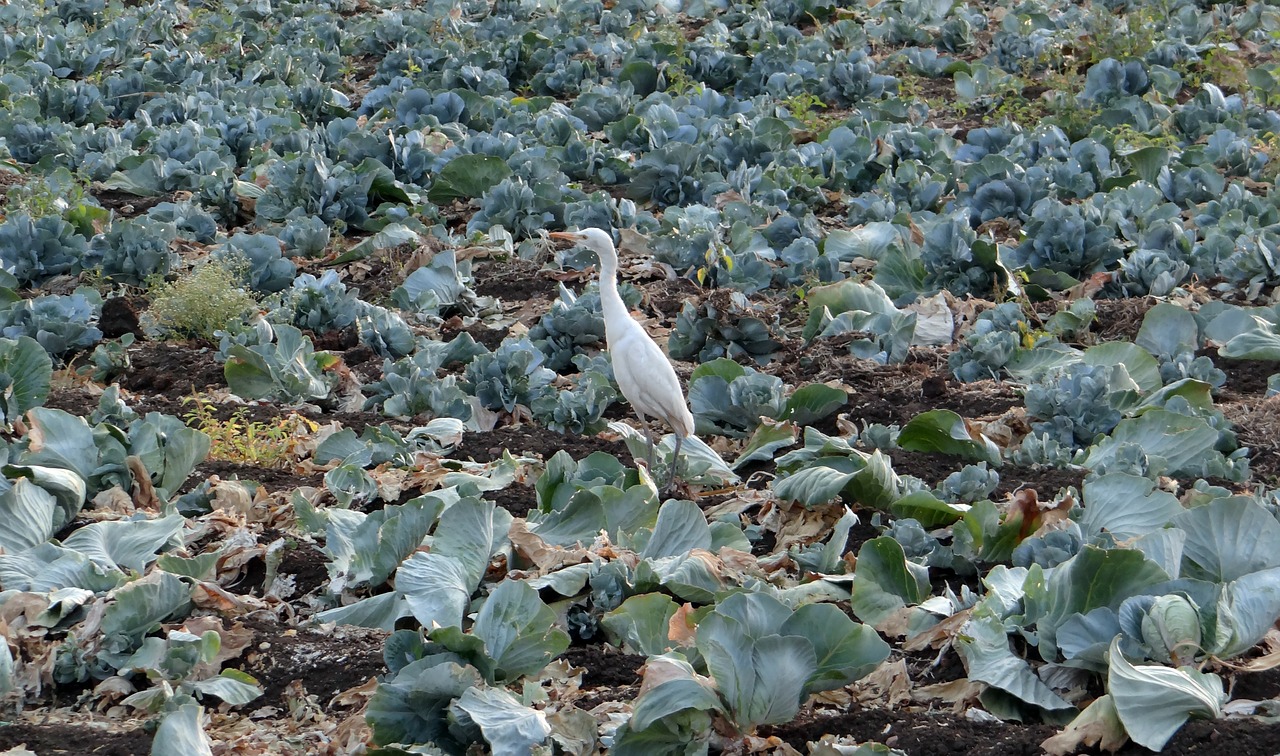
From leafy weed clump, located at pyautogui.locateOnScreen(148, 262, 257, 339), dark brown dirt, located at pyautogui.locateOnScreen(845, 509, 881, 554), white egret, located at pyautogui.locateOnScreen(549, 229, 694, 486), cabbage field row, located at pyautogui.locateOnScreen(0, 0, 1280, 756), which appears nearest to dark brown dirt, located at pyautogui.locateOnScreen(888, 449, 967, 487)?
cabbage field row, located at pyautogui.locateOnScreen(0, 0, 1280, 756)

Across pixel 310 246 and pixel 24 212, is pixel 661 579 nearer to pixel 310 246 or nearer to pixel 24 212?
pixel 310 246

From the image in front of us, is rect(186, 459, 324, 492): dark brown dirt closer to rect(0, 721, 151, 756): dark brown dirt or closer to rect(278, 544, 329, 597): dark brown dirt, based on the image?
rect(278, 544, 329, 597): dark brown dirt

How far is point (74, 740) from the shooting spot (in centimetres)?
316

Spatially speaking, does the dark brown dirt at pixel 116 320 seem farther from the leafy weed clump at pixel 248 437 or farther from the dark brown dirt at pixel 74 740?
the dark brown dirt at pixel 74 740

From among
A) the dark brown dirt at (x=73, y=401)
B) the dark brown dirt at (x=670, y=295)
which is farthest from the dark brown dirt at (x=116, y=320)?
the dark brown dirt at (x=670, y=295)

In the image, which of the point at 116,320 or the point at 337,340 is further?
the point at 116,320

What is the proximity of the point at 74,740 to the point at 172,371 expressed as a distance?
2753 millimetres

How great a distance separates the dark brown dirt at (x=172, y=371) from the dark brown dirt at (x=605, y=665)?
2.49 meters

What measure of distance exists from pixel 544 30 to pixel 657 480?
257 inches

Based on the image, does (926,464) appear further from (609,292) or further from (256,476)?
(256,476)

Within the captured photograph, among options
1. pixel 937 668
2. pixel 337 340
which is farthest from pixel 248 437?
pixel 937 668

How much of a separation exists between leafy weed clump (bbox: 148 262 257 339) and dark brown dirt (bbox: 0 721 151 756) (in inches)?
112

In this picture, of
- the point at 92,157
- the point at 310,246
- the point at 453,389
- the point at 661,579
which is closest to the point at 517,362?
the point at 453,389

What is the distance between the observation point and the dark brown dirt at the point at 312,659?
3.40m
